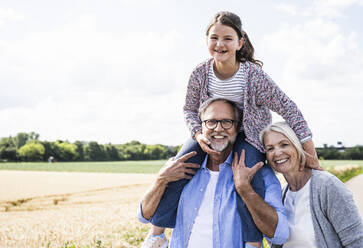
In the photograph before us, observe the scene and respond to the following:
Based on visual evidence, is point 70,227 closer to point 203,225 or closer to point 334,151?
point 203,225

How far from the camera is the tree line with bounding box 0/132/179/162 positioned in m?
89.8

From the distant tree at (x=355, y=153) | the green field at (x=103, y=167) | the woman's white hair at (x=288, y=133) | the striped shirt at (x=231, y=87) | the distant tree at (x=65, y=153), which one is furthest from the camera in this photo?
the distant tree at (x=65, y=153)

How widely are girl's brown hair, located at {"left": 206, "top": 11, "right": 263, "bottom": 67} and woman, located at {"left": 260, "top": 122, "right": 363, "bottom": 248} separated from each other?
856mm

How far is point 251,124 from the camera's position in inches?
133

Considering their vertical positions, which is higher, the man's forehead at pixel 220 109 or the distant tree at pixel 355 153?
the man's forehead at pixel 220 109

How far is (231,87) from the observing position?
3.47m

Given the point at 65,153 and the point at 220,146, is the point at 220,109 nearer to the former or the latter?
the point at 220,146

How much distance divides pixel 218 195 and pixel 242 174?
0.33m

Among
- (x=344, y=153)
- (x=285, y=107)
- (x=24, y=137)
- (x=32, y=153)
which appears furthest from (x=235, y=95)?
(x=24, y=137)

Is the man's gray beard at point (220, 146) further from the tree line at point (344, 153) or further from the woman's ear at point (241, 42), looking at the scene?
the tree line at point (344, 153)

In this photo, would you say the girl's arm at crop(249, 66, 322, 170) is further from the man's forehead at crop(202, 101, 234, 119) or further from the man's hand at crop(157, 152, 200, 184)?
the man's hand at crop(157, 152, 200, 184)

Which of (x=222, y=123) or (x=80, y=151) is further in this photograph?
(x=80, y=151)

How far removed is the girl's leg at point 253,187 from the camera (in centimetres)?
304

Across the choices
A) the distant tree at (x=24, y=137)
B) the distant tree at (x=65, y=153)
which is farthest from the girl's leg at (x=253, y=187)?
the distant tree at (x=24, y=137)
